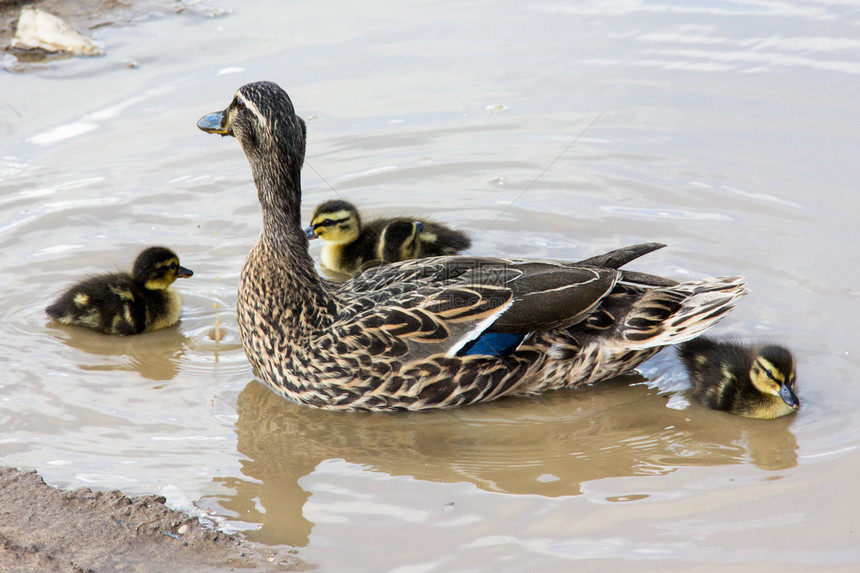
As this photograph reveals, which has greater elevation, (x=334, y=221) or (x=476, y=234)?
(x=334, y=221)

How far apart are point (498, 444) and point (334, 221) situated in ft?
6.56

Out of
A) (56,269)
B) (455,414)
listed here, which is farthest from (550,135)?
(56,269)

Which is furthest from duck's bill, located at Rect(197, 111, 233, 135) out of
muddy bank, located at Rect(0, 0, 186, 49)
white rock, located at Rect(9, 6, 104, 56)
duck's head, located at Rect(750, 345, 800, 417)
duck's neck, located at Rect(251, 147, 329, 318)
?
muddy bank, located at Rect(0, 0, 186, 49)

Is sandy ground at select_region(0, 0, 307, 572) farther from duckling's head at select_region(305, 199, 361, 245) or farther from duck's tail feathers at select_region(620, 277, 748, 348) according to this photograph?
duckling's head at select_region(305, 199, 361, 245)

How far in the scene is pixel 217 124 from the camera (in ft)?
14.3

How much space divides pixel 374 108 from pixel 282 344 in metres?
3.09

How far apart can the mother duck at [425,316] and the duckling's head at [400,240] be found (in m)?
0.85

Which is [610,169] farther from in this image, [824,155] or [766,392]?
[766,392]

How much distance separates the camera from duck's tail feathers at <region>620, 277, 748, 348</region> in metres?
4.28

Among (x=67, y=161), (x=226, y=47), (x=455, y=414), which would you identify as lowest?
Result: (x=455, y=414)

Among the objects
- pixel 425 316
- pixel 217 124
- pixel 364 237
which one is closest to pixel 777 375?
pixel 425 316

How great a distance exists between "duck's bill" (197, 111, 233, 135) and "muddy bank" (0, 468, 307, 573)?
5.53ft

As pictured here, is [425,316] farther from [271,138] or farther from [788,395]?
[788,395]

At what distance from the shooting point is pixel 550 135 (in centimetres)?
659
